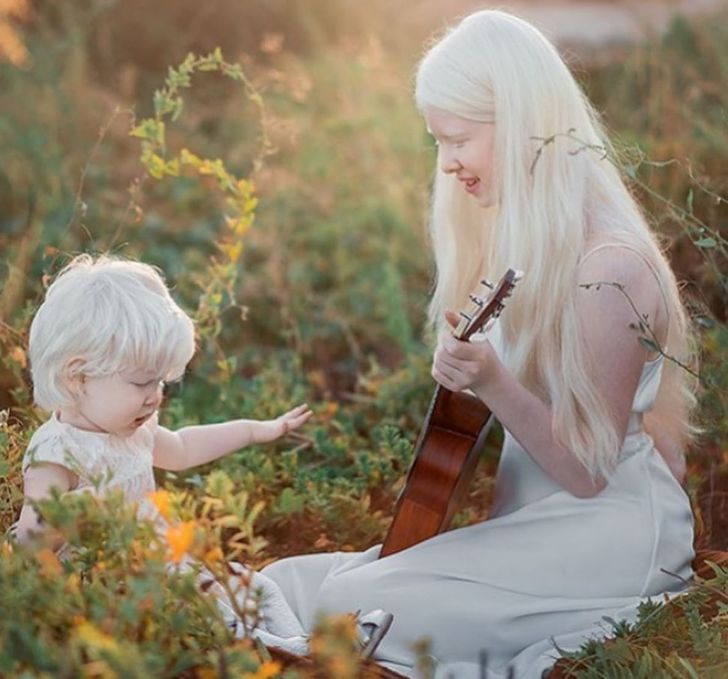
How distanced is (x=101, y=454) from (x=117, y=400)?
0.41 feet

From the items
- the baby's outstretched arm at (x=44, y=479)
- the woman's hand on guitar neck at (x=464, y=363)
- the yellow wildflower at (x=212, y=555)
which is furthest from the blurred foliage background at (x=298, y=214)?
the woman's hand on guitar neck at (x=464, y=363)

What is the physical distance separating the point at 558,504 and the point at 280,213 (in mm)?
3516

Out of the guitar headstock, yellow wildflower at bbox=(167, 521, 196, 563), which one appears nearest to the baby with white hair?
the guitar headstock

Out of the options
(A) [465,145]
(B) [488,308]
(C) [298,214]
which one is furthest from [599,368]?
(C) [298,214]

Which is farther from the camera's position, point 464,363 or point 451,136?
point 451,136

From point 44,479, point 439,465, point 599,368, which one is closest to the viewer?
point 44,479

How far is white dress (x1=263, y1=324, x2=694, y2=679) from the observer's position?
3.07m

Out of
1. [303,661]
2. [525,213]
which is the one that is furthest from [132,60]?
[303,661]

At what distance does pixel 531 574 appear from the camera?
3.13 metres

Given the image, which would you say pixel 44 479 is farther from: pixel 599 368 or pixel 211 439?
pixel 599 368

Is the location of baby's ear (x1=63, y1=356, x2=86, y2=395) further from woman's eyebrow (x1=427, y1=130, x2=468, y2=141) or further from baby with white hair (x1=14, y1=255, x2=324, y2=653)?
woman's eyebrow (x1=427, y1=130, x2=468, y2=141)

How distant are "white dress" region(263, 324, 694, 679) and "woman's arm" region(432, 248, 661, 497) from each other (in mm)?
96

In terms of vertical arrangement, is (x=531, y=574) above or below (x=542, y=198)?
below

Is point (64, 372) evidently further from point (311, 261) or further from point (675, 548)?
point (311, 261)
